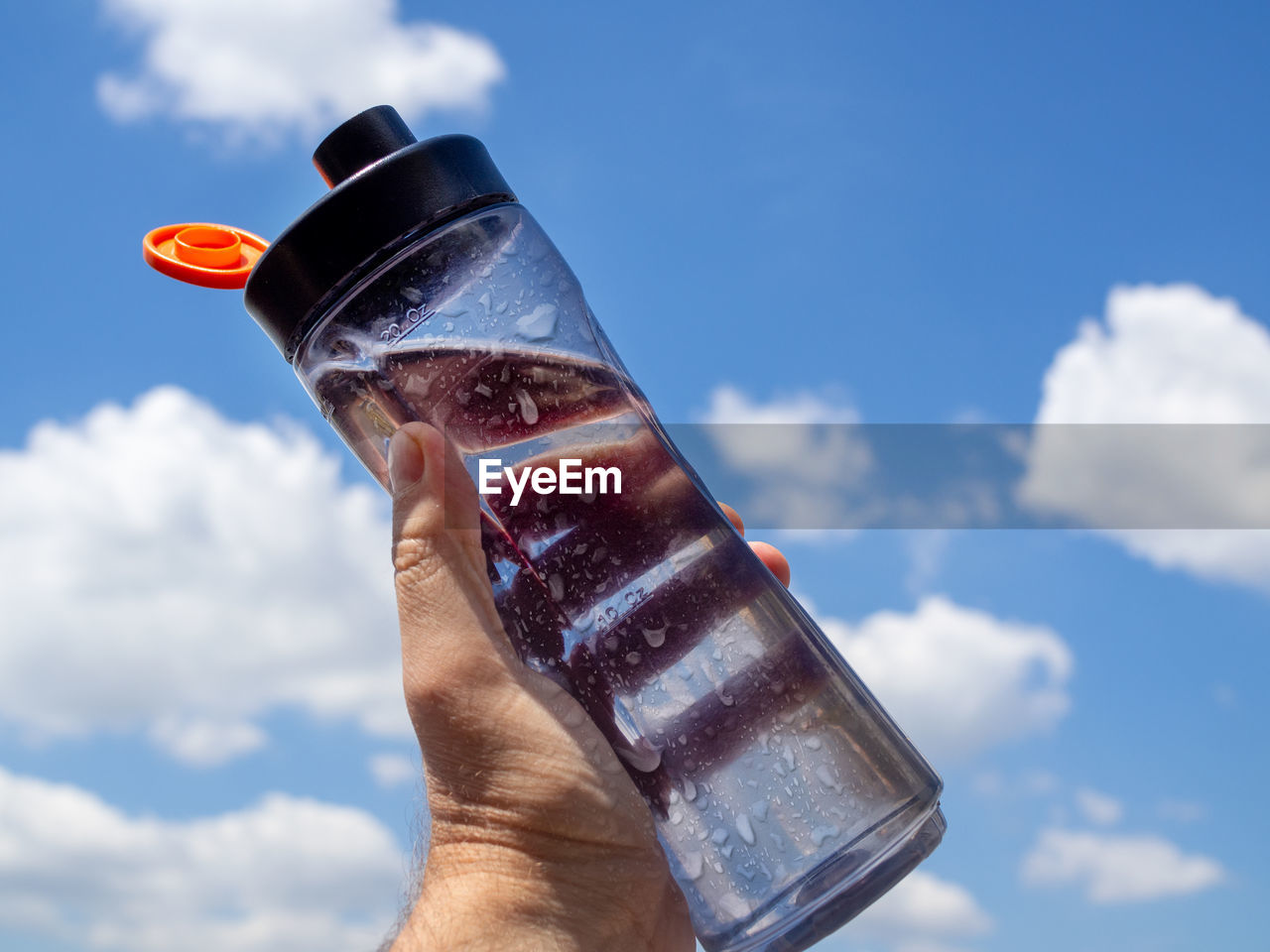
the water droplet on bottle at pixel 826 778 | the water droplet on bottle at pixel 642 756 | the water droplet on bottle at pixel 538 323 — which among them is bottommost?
the water droplet on bottle at pixel 826 778

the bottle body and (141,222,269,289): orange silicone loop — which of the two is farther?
(141,222,269,289): orange silicone loop

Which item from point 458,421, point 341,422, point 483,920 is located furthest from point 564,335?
point 483,920

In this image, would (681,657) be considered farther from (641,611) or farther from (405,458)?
(405,458)

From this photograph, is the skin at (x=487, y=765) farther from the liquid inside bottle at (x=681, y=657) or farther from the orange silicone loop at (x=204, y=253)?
the orange silicone loop at (x=204, y=253)

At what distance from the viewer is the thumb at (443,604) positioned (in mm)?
1495

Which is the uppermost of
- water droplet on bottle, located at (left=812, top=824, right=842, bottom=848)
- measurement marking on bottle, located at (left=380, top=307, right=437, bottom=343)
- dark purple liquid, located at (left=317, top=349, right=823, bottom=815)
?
measurement marking on bottle, located at (left=380, top=307, right=437, bottom=343)

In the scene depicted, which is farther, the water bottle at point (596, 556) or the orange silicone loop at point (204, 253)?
the orange silicone loop at point (204, 253)

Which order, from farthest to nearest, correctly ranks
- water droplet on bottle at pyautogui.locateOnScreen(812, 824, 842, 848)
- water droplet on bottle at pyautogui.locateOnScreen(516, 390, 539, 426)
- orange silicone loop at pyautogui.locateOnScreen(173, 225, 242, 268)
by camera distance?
orange silicone loop at pyautogui.locateOnScreen(173, 225, 242, 268) < water droplet on bottle at pyautogui.locateOnScreen(516, 390, 539, 426) < water droplet on bottle at pyautogui.locateOnScreen(812, 824, 842, 848)

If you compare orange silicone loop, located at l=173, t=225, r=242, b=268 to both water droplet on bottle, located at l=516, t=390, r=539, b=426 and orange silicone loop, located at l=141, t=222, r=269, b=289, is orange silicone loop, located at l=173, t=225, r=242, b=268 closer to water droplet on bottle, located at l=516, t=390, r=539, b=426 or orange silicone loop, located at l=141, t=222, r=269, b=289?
orange silicone loop, located at l=141, t=222, r=269, b=289

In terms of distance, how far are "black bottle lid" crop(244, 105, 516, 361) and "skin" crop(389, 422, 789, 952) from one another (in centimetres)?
26

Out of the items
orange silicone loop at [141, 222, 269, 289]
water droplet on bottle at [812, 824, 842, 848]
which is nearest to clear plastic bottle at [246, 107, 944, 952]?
water droplet on bottle at [812, 824, 842, 848]

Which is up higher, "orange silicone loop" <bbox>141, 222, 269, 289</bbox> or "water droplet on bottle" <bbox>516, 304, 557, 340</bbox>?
"orange silicone loop" <bbox>141, 222, 269, 289</bbox>

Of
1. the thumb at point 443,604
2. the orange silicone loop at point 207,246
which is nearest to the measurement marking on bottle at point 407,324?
the thumb at point 443,604

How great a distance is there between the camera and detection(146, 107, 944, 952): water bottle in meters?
1.46
